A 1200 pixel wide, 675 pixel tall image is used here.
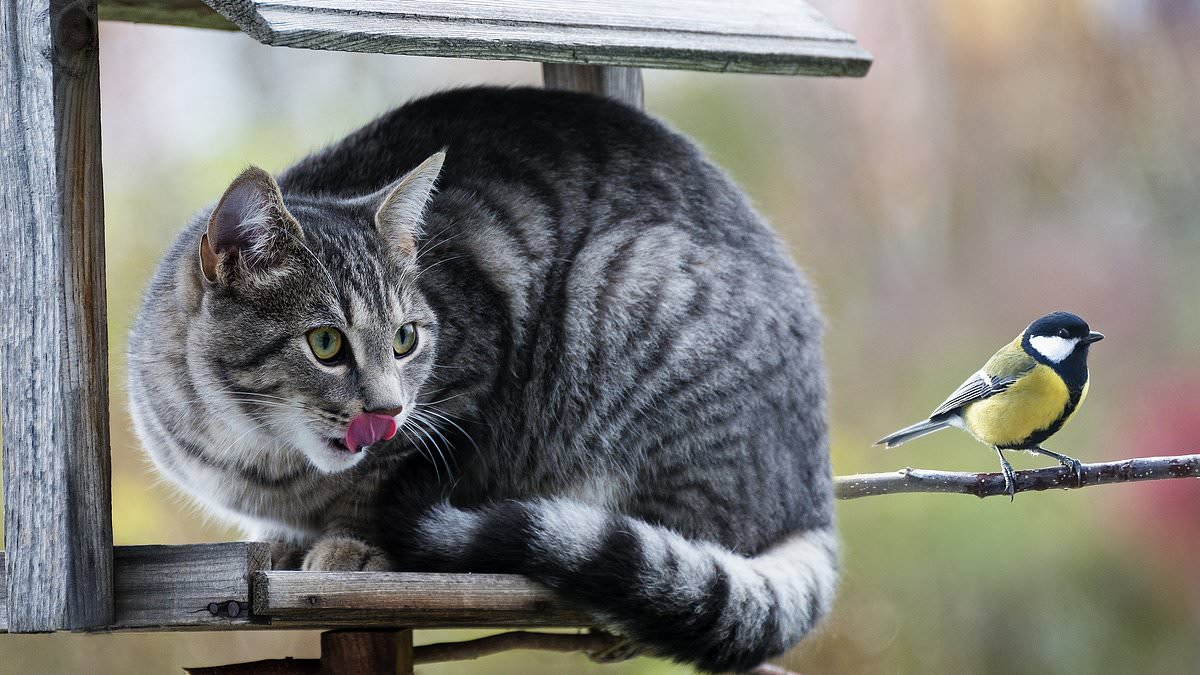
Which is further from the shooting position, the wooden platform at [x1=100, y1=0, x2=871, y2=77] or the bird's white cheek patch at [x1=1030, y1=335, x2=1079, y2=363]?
the bird's white cheek patch at [x1=1030, y1=335, x2=1079, y2=363]

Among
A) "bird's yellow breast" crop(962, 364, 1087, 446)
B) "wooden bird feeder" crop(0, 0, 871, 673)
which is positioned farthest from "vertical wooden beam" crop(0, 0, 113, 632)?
"bird's yellow breast" crop(962, 364, 1087, 446)

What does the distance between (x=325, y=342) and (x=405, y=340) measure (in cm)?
11

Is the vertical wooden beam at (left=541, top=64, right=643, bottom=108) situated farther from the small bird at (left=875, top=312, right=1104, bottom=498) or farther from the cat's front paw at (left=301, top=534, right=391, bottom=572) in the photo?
the cat's front paw at (left=301, top=534, right=391, bottom=572)

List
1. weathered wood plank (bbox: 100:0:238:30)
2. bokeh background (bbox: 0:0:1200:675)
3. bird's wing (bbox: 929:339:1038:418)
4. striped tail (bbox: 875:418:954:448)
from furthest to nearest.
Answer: bokeh background (bbox: 0:0:1200:675) < weathered wood plank (bbox: 100:0:238:30) < striped tail (bbox: 875:418:954:448) < bird's wing (bbox: 929:339:1038:418)

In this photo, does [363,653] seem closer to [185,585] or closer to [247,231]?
[185,585]

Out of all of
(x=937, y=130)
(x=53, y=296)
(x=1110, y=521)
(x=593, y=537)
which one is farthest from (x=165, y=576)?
(x=937, y=130)

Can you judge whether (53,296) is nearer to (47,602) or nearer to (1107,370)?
(47,602)

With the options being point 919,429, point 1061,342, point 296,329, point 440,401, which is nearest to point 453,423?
point 440,401

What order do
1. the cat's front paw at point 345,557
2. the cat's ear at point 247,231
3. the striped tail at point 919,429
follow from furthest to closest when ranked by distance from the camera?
the striped tail at point 919,429
the cat's front paw at point 345,557
the cat's ear at point 247,231

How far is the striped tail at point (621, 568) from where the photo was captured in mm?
1180

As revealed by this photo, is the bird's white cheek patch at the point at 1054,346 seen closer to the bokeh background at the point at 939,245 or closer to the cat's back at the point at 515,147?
the bokeh background at the point at 939,245

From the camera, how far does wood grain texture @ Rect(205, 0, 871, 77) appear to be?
1.05m

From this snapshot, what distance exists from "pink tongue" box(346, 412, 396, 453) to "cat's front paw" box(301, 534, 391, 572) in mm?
136

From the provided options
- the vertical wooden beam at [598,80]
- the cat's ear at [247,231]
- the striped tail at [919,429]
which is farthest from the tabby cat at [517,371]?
the vertical wooden beam at [598,80]
